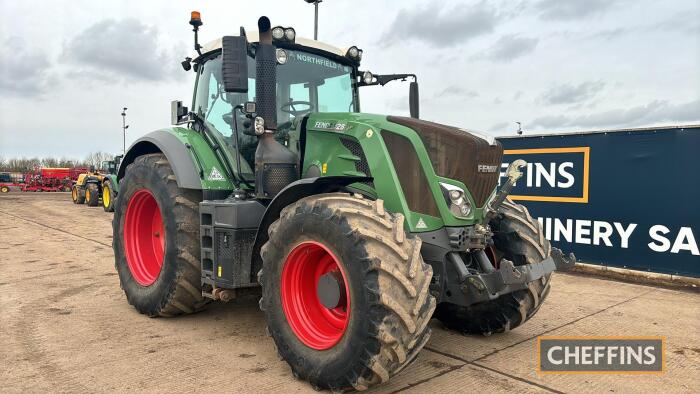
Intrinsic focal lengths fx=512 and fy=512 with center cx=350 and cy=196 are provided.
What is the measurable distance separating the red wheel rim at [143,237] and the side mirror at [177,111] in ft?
2.65

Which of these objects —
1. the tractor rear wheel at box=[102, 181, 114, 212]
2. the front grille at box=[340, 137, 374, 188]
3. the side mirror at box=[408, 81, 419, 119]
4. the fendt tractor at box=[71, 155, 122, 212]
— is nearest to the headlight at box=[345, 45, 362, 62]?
the side mirror at box=[408, 81, 419, 119]

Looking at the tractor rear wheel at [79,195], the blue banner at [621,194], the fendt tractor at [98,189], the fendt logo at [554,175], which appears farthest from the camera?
the tractor rear wheel at [79,195]

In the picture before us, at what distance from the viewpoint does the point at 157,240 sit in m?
5.46

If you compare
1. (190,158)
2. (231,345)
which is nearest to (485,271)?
(231,345)

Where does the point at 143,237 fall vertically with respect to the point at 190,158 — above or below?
below

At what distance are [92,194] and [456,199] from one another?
2191 cm

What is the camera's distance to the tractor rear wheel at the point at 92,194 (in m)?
22.0

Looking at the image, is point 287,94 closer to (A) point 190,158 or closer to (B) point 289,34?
(B) point 289,34

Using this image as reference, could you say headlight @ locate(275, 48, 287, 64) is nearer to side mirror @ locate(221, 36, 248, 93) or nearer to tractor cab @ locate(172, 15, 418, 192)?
tractor cab @ locate(172, 15, 418, 192)

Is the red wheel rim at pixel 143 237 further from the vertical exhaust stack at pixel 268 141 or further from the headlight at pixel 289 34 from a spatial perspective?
the headlight at pixel 289 34

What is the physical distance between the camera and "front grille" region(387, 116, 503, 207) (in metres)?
3.59

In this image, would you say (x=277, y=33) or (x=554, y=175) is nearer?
(x=277, y=33)

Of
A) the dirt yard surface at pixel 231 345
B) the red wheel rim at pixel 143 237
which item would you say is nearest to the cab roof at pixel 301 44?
the red wheel rim at pixel 143 237

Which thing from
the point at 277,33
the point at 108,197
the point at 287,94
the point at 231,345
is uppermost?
the point at 277,33
